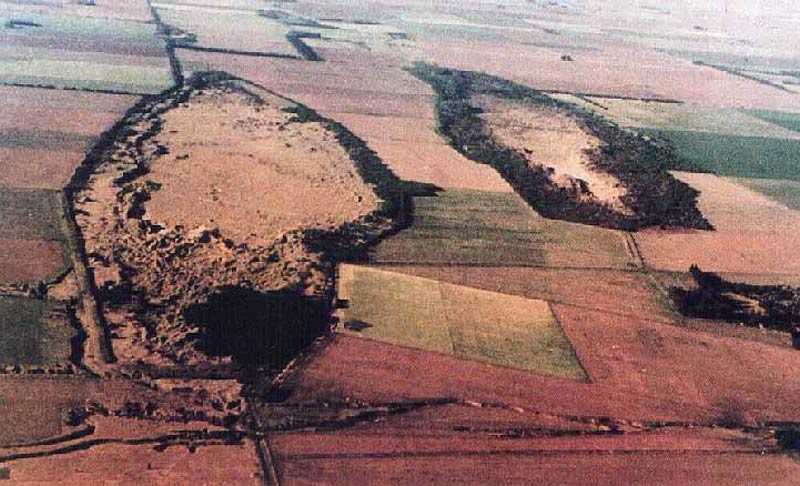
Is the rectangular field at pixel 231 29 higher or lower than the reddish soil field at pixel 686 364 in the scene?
higher

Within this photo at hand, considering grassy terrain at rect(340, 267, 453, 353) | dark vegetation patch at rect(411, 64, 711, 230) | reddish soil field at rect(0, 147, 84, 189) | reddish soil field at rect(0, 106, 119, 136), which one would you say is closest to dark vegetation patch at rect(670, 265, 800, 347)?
dark vegetation patch at rect(411, 64, 711, 230)

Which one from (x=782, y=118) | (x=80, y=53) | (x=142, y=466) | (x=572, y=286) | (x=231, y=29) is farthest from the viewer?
(x=231, y=29)

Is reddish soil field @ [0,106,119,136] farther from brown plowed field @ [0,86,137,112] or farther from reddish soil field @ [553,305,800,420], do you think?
reddish soil field @ [553,305,800,420]

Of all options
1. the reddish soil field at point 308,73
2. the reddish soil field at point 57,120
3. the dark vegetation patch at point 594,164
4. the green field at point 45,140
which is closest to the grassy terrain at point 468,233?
the dark vegetation patch at point 594,164

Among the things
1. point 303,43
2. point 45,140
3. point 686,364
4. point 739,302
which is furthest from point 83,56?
point 686,364

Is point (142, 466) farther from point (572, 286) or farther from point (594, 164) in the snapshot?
point (594, 164)

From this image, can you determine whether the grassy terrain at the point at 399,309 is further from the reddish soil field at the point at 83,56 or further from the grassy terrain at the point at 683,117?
the reddish soil field at the point at 83,56
